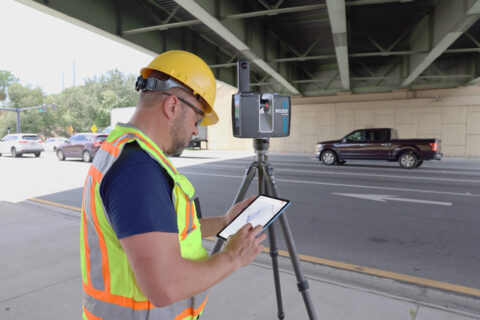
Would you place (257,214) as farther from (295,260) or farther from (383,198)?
(383,198)

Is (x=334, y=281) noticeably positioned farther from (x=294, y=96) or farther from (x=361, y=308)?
(x=294, y=96)

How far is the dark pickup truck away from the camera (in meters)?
13.4

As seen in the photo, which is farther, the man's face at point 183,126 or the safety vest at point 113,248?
the man's face at point 183,126

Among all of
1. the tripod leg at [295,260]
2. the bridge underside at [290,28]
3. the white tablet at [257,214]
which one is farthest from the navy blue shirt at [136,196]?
the bridge underside at [290,28]

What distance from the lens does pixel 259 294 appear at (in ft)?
9.71

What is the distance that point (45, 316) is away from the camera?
102 inches

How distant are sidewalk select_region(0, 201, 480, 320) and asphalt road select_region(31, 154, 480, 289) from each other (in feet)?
1.87

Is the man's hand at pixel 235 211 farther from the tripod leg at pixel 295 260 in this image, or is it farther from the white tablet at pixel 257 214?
the tripod leg at pixel 295 260

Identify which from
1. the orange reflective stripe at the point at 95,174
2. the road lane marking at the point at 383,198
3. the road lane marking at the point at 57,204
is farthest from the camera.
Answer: the road lane marking at the point at 383,198

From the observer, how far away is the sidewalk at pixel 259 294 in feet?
8.68

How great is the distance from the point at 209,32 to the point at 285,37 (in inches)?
138

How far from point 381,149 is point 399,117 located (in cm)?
812

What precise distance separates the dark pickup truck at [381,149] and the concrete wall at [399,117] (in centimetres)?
739

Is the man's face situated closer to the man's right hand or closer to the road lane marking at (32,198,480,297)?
the man's right hand
